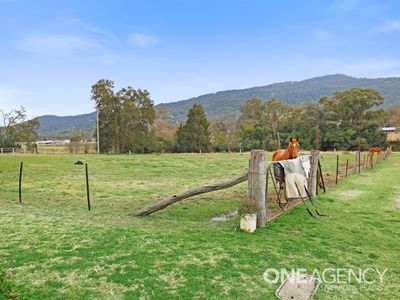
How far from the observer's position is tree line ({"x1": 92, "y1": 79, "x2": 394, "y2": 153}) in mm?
41094

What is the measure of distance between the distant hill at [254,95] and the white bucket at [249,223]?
90.1 m

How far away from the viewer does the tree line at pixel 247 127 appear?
135 ft

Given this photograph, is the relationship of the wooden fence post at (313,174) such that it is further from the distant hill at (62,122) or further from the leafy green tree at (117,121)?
the distant hill at (62,122)

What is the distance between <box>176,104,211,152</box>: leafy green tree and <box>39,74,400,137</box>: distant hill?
49.6 meters

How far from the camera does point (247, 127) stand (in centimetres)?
4681

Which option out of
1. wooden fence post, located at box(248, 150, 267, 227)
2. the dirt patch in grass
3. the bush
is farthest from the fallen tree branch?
the dirt patch in grass

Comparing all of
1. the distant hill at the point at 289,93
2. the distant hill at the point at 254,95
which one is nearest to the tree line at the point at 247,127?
the distant hill at the point at 254,95

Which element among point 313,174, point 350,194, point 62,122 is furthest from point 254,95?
point 313,174

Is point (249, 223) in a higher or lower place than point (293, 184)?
lower

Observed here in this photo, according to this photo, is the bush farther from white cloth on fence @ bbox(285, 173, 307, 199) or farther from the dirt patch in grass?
the dirt patch in grass

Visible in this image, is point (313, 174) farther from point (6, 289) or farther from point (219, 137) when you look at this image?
point (219, 137)

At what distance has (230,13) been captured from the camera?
19.6 metres

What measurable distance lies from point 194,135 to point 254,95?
98.4 metres

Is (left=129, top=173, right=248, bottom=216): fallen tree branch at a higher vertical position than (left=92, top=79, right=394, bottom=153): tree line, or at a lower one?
lower
